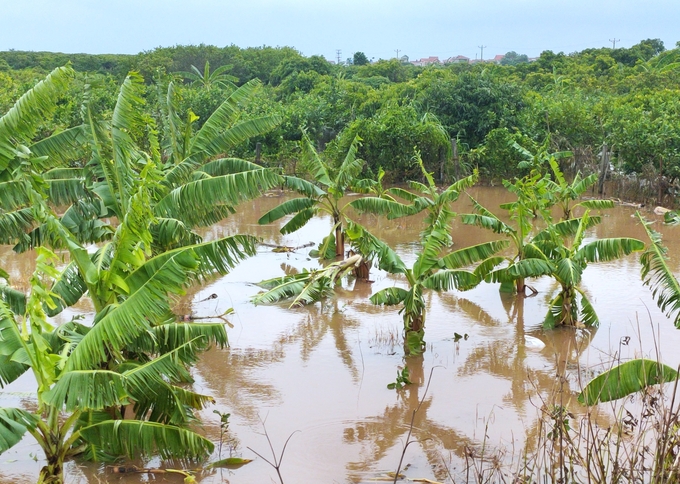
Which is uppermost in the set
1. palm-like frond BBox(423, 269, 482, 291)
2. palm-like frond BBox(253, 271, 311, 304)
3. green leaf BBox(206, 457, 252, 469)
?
palm-like frond BBox(423, 269, 482, 291)

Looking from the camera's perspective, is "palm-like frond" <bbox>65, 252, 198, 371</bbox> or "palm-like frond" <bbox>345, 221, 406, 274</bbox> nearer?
"palm-like frond" <bbox>65, 252, 198, 371</bbox>

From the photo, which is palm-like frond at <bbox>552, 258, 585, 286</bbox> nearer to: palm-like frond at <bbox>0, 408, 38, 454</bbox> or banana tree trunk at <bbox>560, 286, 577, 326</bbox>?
banana tree trunk at <bbox>560, 286, 577, 326</bbox>

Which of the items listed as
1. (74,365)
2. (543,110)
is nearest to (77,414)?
(74,365)

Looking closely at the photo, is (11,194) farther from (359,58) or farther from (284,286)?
(359,58)

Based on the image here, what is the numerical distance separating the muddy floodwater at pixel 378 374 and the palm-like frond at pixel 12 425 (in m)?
1.14

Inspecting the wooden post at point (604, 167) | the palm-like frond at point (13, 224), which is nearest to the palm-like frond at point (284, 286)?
the palm-like frond at point (13, 224)

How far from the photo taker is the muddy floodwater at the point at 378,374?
6.59 meters

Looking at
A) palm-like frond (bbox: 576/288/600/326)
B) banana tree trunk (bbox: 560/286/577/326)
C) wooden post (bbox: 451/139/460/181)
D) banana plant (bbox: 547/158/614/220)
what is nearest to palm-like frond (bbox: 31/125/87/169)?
banana tree trunk (bbox: 560/286/577/326)

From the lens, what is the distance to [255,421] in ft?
24.4

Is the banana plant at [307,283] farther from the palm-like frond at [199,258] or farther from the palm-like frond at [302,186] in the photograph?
the palm-like frond at [199,258]

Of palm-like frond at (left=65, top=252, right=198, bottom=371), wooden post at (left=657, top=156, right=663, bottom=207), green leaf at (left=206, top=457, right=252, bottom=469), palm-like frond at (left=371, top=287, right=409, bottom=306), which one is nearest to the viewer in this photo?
palm-like frond at (left=65, top=252, right=198, bottom=371)

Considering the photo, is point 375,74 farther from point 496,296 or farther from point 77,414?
point 77,414

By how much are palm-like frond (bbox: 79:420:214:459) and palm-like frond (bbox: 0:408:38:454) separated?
0.52 meters

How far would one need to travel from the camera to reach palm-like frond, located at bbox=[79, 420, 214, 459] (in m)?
5.68
